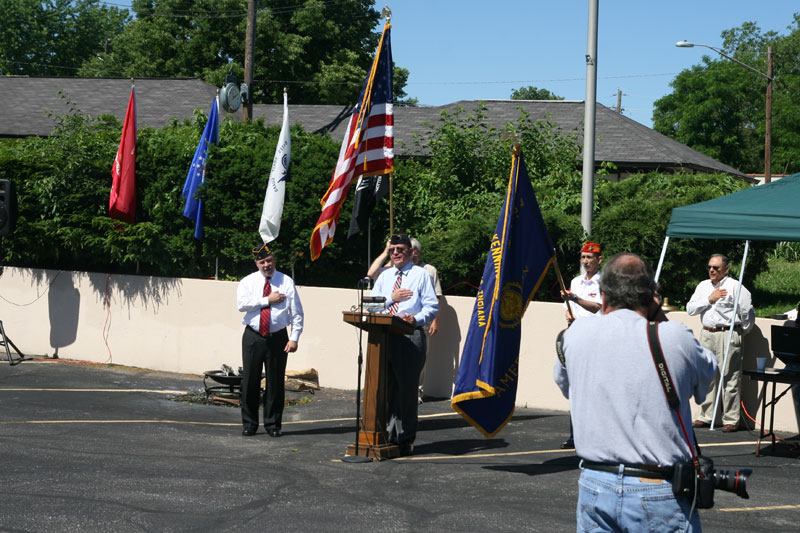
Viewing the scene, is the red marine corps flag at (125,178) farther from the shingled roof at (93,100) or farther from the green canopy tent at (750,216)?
Result: the shingled roof at (93,100)

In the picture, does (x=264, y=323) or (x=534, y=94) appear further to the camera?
(x=534, y=94)

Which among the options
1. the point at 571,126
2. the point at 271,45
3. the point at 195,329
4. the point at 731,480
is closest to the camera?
the point at 731,480

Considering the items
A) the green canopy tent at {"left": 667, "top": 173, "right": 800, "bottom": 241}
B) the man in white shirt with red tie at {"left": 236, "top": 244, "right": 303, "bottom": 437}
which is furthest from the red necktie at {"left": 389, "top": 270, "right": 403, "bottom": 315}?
the green canopy tent at {"left": 667, "top": 173, "right": 800, "bottom": 241}

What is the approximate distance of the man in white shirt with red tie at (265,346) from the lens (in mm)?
9625

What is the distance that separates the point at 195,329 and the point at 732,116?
180ft

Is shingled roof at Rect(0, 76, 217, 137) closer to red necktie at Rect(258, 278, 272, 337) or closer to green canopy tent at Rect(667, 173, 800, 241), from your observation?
red necktie at Rect(258, 278, 272, 337)

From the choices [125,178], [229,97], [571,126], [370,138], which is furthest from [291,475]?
[571,126]

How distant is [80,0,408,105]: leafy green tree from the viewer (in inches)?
1641

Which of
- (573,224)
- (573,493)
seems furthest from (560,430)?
(573,224)

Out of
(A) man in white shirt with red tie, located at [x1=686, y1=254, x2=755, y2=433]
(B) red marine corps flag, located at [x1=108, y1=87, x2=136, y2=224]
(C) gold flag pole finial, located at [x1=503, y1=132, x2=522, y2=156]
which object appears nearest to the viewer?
(C) gold flag pole finial, located at [x1=503, y1=132, x2=522, y2=156]

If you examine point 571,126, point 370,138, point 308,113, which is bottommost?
point 370,138

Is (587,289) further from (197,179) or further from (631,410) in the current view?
(197,179)

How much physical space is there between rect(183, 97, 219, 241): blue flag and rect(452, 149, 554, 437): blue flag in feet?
24.8

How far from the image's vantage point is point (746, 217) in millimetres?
9922
